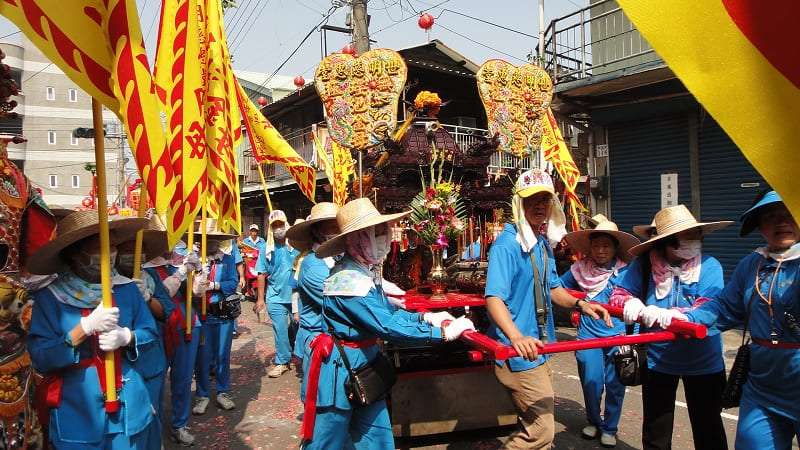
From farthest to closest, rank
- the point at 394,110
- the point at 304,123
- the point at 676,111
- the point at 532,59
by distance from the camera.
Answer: the point at 304,123, the point at 532,59, the point at 676,111, the point at 394,110

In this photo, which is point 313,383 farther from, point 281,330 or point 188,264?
point 281,330

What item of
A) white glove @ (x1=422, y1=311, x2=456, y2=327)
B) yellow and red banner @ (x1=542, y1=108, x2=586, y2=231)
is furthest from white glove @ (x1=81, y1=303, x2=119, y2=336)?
yellow and red banner @ (x1=542, y1=108, x2=586, y2=231)

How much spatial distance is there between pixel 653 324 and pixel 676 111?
8.06 meters

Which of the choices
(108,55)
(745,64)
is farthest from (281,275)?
(745,64)

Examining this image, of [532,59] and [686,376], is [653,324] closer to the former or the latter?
[686,376]

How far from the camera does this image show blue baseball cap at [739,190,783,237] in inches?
102

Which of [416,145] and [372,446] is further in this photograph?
[416,145]

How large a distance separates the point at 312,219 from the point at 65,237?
89.2 inches

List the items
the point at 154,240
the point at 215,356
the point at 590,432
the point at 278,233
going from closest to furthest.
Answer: the point at 154,240 → the point at 590,432 → the point at 215,356 → the point at 278,233

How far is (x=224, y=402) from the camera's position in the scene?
5.63 meters

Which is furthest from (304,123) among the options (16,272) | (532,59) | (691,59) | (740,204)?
(691,59)

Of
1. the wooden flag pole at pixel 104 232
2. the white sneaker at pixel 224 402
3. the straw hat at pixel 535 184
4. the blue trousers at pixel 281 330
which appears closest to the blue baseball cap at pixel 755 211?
the straw hat at pixel 535 184

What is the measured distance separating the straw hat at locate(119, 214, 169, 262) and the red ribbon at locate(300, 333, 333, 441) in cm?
150

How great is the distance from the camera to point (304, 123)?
18.7 m
